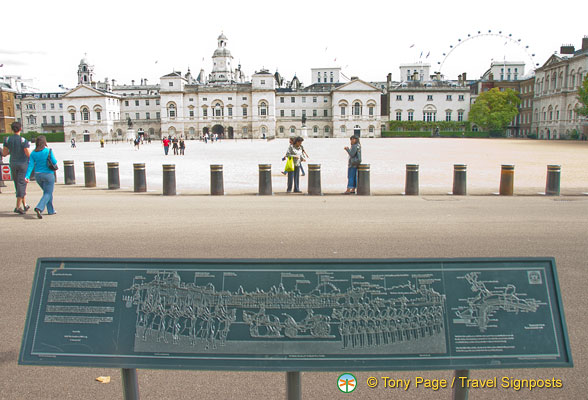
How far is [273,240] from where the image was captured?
8.22 metres

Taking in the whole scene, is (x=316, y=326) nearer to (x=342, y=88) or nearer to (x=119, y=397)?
(x=119, y=397)

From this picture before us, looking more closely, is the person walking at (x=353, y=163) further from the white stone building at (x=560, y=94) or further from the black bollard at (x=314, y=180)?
the white stone building at (x=560, y=94)

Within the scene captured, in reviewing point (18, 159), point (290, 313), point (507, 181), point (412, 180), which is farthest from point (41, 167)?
point (507, 181)

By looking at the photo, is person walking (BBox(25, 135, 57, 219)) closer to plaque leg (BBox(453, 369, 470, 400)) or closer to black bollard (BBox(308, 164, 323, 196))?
black bollard (BBox(308, 164, 323, 196))

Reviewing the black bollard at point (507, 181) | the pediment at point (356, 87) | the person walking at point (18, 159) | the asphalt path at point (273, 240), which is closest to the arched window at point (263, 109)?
the pediment at point (356, 87)

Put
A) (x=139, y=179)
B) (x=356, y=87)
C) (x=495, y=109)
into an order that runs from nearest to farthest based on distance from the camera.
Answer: (x=139, y=179) → (x=495, y=109) → (x=356, y=87)

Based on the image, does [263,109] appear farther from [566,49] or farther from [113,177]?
[113,177]

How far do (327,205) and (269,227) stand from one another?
3.44 meters

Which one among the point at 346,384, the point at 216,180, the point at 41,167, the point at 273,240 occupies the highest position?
the point at 41,167

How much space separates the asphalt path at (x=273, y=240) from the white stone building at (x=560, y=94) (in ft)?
238

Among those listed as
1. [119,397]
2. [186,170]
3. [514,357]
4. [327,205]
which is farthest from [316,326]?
[186,170]

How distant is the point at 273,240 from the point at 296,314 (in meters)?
5.28

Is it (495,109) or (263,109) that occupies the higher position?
(263,109)

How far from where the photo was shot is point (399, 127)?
100812 millimetres
